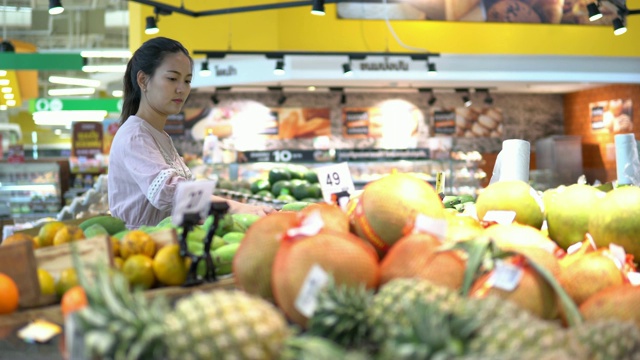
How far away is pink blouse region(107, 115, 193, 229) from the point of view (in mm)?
2922

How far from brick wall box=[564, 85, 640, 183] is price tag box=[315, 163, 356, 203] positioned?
10.4 meters

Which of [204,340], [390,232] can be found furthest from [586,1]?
[204,340]

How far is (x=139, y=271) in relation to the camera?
1.85 metres

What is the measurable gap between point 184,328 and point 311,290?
286 mm

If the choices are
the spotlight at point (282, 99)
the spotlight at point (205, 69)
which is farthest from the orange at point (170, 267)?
the spotlight at point (282, 99)

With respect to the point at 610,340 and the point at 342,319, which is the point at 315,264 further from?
the point at 610,340

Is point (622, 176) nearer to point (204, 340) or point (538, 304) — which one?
point (538, 304)

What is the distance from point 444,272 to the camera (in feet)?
4.88

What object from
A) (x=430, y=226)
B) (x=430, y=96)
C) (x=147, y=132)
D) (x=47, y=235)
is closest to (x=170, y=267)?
(x=47, y=235)

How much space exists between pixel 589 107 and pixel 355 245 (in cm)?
1243

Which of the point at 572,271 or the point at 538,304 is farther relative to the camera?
the point at 572,271

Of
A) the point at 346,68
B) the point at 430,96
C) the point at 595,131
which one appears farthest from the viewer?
the point at 595,131

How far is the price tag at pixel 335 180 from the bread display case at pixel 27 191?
7502mm

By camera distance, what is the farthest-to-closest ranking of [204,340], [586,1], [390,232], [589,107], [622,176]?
[589,107], [586,1], [622,176], [390,232], [204,340]
